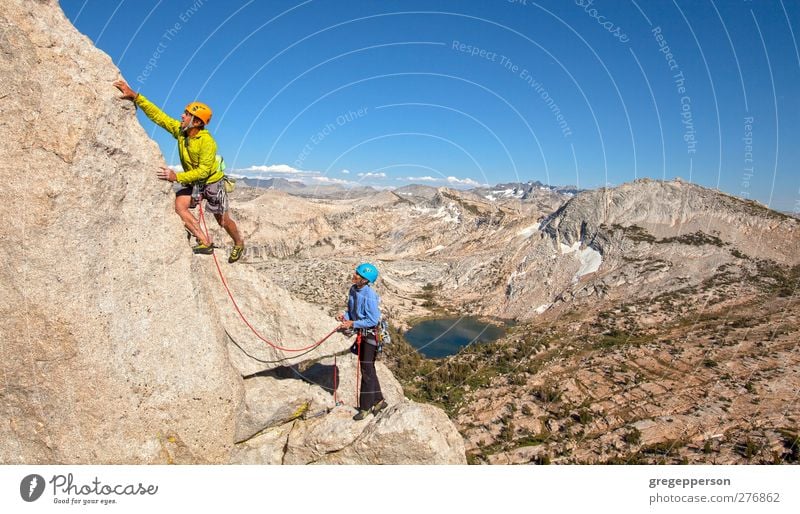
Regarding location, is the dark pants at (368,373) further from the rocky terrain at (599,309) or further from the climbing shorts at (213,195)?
the rocky terrain at (599,309)

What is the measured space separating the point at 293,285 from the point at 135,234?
202 feet

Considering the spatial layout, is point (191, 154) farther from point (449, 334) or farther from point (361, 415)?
point (449, 334)

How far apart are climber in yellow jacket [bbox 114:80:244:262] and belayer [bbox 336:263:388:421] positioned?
4404mm

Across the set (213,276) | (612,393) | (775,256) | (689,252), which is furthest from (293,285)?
(775,256)

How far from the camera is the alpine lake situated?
76.4 m

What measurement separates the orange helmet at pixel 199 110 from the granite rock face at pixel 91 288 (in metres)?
1.23

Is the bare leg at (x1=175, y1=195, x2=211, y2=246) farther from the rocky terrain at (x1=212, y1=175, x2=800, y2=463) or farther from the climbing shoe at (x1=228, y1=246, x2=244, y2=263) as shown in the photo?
the rocky terrain at (x1=212, y1=175, x2=800, y2=463)

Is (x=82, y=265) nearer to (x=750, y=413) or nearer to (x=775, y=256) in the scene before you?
(x=750, y=413)

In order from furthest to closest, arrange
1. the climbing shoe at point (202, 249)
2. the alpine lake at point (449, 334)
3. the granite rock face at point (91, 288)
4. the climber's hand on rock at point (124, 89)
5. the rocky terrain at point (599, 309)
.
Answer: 1. the alpine lake at point (449, 334)
2. the rocky terrain at point (599, 309)
3. the climbing shoe at point (202, 249)
4. the climber's hand on rock at point (124, 89)
5. the granite rock face at point (91, 288)

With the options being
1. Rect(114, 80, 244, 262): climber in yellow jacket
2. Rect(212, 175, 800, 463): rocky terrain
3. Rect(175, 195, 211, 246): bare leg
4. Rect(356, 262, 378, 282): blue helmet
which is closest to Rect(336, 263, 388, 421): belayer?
Rect(356, 262, 378, 282): blue helmet

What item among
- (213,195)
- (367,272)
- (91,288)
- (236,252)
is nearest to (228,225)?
(236,252)

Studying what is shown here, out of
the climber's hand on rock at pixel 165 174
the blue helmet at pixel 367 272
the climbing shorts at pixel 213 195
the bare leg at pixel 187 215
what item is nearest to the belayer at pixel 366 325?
the blue helmet at pixel 367 272

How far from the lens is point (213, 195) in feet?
35.5

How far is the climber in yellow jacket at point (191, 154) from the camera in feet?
31.0
